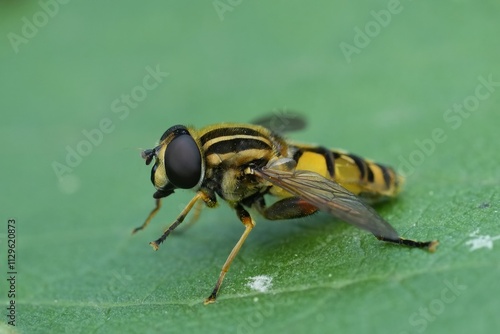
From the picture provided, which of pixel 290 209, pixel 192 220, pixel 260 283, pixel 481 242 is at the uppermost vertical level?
pixel 192 220

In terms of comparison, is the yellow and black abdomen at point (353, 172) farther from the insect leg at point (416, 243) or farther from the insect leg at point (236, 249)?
the insect leg at point (416, 243)

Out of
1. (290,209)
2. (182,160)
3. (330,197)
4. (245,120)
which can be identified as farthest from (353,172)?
(245,120)

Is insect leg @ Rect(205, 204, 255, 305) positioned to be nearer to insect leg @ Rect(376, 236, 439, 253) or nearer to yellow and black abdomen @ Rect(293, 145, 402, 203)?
yellow and black abdomen @ Rect(293, 145, 402, 203)

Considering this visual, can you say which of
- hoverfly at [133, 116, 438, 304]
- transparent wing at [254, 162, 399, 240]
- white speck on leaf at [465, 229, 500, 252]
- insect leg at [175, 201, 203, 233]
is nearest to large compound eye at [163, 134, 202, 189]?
hoverfly at [133, 116, 438, 304]

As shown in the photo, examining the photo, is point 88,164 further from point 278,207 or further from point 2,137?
point 278,207

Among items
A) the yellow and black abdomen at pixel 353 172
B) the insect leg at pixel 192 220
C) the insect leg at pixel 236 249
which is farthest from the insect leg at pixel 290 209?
the insect leg at pixel 192 220

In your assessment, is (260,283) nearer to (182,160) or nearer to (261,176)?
(261,176)

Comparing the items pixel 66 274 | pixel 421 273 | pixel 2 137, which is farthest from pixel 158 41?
pixel 421 273
